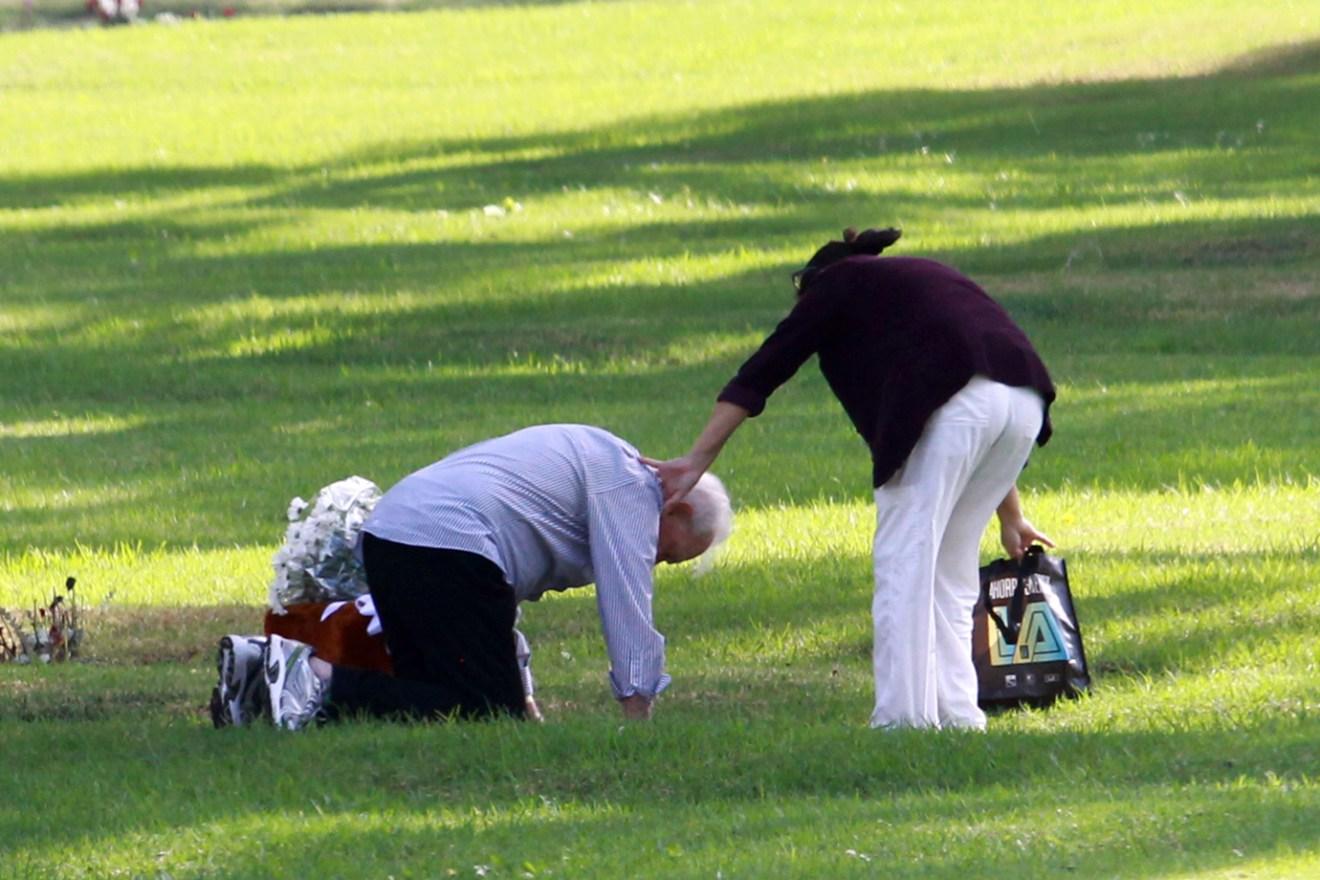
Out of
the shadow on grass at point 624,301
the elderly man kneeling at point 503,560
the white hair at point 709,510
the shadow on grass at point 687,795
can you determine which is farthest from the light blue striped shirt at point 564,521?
the shadow on grass at point 624,301

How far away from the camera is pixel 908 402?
6.80 metres

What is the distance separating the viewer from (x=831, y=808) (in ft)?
20.2

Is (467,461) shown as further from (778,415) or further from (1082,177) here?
(1082,177)

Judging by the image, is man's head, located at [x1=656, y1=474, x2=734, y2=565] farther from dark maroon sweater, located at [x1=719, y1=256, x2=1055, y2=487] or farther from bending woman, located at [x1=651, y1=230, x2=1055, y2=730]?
dark maroon sweater, located at [x1=719, y1=256, x2=1055, y2=487]

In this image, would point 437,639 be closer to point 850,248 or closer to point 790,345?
point 790,345

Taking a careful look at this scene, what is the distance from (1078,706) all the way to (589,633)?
2431 millimetres

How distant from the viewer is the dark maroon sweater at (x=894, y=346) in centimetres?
680

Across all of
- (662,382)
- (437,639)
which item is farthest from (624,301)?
(437,639)

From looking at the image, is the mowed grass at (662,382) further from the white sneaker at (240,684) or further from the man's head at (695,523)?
the man's head at (695,523)

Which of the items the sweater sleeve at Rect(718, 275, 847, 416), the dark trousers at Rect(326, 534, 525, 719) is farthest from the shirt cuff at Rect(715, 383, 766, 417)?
the dark trousers at Rect(326, 534, 525, 719)

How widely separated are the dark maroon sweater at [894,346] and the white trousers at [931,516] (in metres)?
0.06

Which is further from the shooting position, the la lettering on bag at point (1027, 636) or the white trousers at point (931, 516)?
the la lettering on bag at point (1027, 636)

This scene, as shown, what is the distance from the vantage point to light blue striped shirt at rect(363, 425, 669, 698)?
6.93 metres

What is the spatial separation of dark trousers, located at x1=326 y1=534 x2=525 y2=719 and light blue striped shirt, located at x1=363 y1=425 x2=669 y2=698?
57mm
